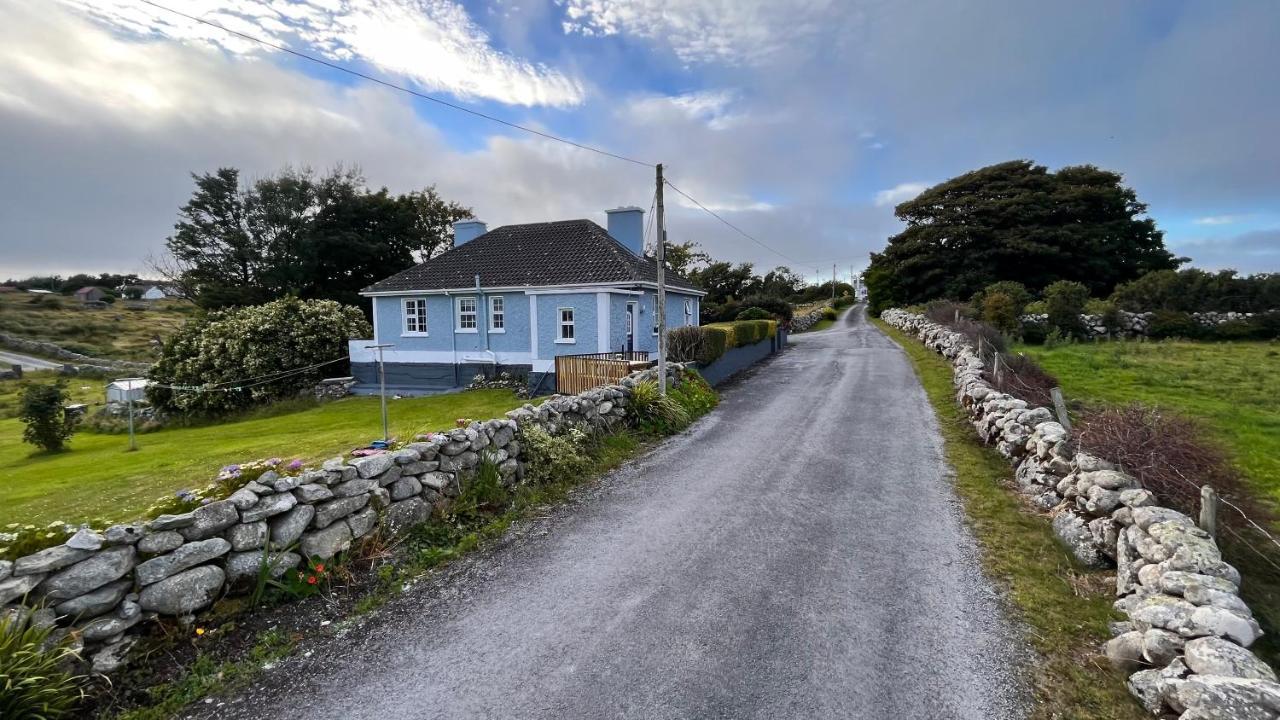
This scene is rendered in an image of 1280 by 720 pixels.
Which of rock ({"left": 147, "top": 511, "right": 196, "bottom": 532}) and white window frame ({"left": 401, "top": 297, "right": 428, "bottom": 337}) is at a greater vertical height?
white window frame ({"left": 401, "top": 297, "right": 428, "bottom": 337})

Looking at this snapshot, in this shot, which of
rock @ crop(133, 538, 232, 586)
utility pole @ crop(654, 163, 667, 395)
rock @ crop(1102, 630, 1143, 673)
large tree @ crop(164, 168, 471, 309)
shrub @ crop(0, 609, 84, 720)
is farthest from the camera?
large tree @ crop(164, 168, 471, 309)

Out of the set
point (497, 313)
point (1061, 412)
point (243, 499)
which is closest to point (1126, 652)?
point (1061, 412)

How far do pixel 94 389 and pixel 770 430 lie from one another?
3719 cm

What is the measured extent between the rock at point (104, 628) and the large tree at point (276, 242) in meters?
33.8

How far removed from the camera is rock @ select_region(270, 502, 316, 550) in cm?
473

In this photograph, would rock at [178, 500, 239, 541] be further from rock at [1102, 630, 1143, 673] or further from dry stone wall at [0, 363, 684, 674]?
rock at [1102, 630, 1143, 673]

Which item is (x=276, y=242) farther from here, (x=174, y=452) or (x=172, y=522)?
(x=172, y=522)

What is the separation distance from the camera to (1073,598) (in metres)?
4.75

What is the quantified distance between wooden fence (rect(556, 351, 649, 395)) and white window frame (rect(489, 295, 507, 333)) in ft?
18.2

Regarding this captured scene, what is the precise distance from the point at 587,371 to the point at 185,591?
10.8 meters

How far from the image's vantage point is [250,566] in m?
4.51

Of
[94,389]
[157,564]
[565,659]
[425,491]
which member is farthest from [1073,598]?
[94,389]

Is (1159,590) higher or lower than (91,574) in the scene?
lower

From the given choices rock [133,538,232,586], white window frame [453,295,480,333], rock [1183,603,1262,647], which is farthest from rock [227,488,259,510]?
white window frame [453,295,480,333]
